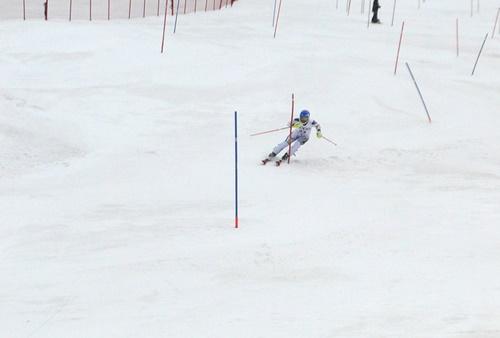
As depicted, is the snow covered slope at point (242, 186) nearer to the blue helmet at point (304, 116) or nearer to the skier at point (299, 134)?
the skier at point (299, 134)

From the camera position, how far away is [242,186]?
17906mm

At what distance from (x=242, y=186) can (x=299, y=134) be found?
222cm

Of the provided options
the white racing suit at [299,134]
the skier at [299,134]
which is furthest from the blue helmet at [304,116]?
the white racing suit at [299,134]

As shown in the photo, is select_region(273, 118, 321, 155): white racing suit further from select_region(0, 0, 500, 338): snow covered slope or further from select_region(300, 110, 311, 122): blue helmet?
select_region(0, 0, 500, 338): snow covered slope

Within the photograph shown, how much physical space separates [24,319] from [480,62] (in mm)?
23367

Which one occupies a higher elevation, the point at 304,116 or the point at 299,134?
the point at 304,116

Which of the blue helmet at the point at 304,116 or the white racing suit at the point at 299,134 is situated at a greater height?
the blue helmet at the point at 304,116

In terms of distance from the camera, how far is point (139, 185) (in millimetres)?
17938

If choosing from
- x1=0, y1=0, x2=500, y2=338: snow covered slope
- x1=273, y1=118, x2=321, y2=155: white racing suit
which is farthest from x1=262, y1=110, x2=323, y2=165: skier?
x1=0, y1=0, x2=500, y2=338: snow covered slope

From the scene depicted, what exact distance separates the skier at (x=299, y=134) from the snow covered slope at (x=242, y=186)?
48cm

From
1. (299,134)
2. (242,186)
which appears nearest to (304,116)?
(299,134)

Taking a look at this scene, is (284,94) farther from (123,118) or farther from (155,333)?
(155,333)

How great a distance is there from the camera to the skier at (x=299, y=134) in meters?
19.3

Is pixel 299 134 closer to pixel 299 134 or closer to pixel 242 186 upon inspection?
pixel 299 134
